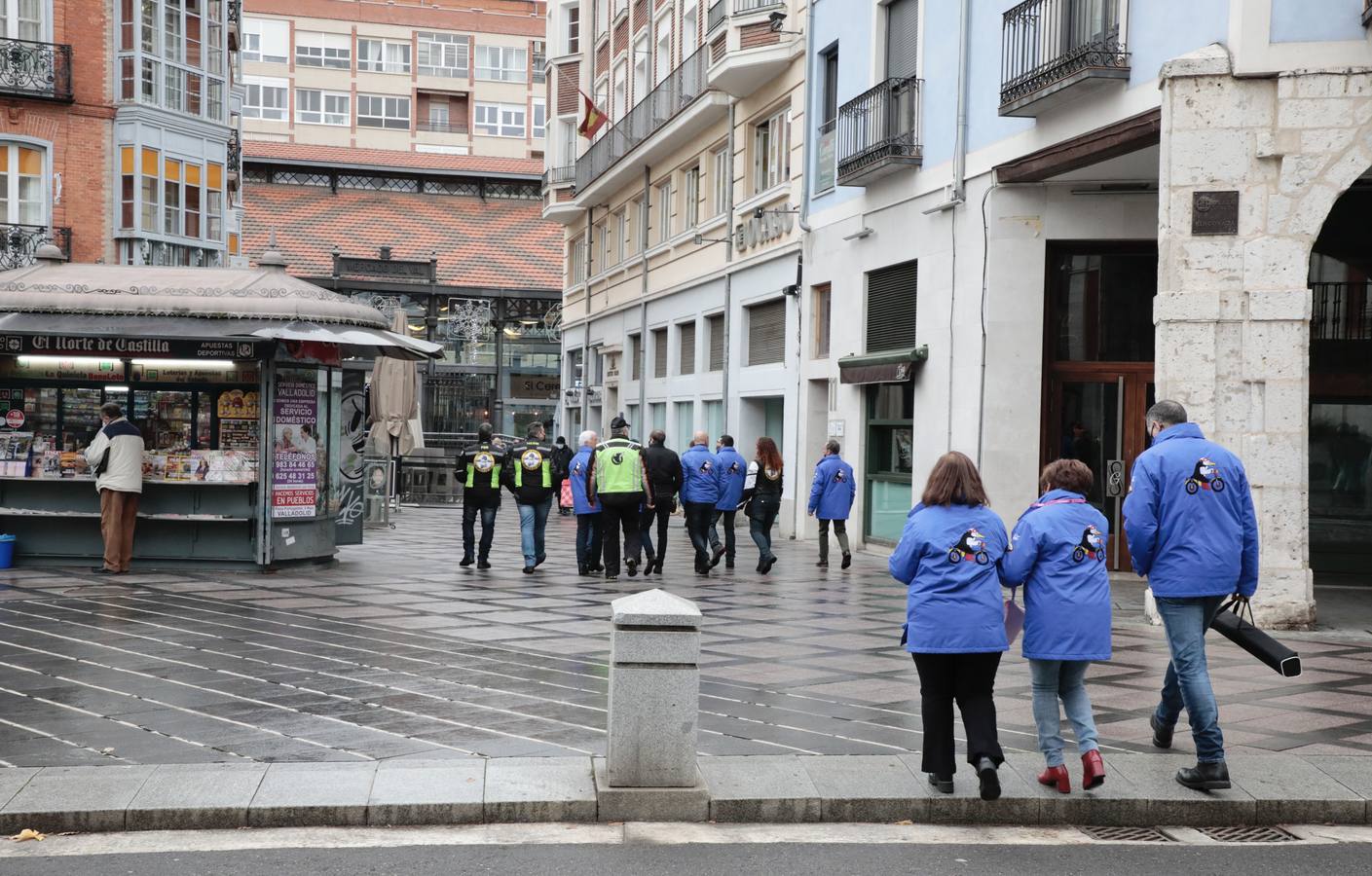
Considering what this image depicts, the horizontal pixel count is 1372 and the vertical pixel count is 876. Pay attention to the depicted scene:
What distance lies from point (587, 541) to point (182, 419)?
4.72m

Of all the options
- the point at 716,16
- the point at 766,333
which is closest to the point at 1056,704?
the point at 766,333

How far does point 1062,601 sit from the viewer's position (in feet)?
21.3

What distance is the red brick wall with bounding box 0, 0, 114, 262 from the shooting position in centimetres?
2827

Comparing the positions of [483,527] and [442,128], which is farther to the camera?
[442,128]

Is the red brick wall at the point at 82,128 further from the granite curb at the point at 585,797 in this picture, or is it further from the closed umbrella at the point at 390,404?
the granite curb at the point at 585,797

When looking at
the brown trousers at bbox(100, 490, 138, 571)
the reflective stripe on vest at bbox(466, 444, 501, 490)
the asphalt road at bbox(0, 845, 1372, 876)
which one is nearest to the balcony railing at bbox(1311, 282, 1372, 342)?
the reflective stripe on vest at bbox(466, 444, 501, 490)

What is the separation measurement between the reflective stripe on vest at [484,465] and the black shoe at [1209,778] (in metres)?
11.4

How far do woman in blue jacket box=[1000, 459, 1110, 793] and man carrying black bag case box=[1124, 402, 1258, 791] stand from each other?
0.45 m

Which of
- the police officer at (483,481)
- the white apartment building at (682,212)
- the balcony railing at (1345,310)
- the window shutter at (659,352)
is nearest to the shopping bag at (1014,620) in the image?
the police officer at (483,481)

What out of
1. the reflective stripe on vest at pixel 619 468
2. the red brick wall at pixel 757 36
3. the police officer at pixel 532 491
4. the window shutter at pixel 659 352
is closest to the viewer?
the reflective stripe on vest at pixel 619 468

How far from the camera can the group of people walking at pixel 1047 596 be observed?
641 cm

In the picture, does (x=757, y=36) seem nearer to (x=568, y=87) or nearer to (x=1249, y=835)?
(x=568, y=87)

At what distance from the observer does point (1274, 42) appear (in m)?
12.3

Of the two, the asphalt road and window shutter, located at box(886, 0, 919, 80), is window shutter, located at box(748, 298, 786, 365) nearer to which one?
window shutter, located at box(886, 0, 919, 80)
